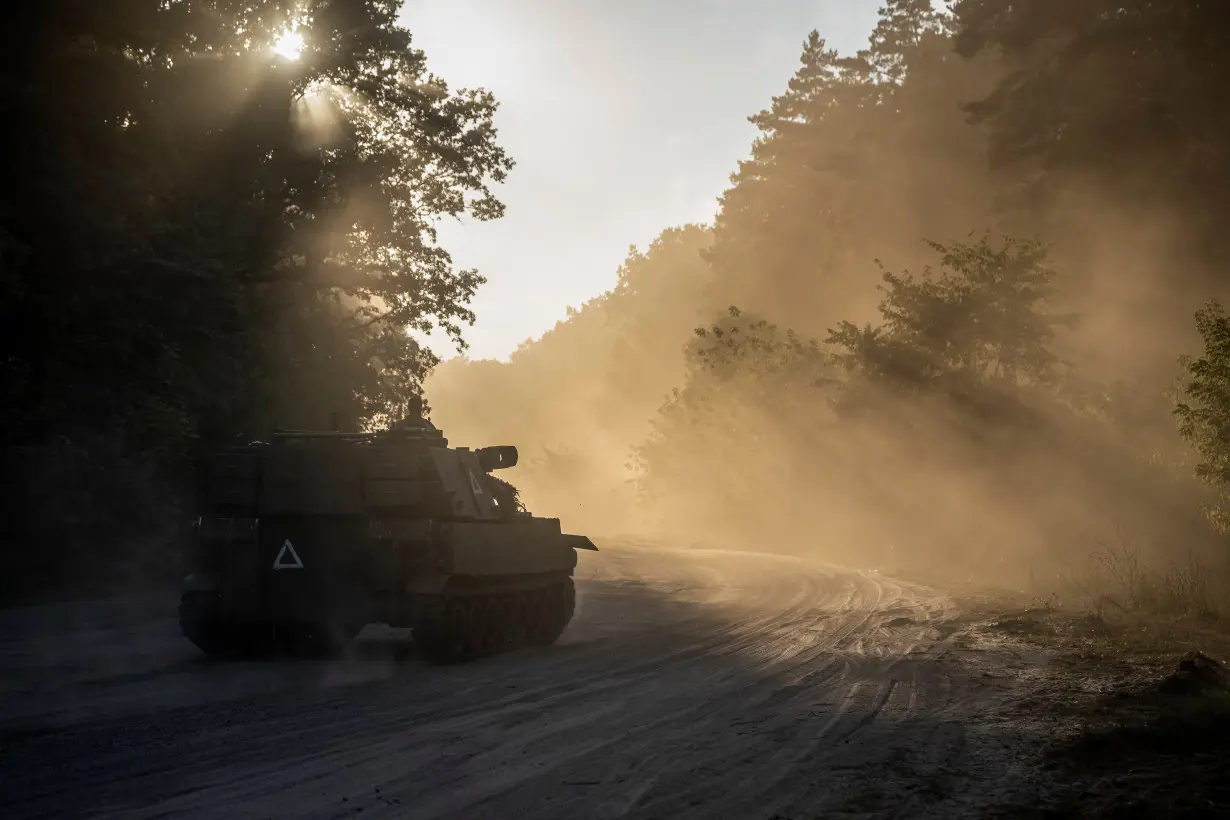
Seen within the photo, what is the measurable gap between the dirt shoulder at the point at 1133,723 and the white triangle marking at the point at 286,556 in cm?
737

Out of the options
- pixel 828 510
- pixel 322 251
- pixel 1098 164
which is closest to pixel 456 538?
pixel 322 251

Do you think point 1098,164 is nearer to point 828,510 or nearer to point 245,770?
point 828,510

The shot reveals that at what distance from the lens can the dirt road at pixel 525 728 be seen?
667 cm

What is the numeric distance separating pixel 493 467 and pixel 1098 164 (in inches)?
886

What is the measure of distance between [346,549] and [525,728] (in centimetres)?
476

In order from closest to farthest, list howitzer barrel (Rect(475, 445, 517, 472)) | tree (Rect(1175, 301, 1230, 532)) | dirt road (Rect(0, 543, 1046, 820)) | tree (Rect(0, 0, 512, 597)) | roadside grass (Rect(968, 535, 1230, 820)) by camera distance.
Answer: dirt road (Rect(0, 543, 1046, 820)) < roadside grass (Rect(968, 535, 1230, 820)) < howitzer barrel (Rect(475, 445, 517, 472)) < tree (Rect(1175, 301, 1230, 532)) < tree (Rect(0, 0, 512, 597))

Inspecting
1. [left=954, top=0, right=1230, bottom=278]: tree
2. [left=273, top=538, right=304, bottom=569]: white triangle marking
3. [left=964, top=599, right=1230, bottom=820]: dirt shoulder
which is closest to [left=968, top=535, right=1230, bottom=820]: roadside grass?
[left=964, top=599, right=1230, bottom=820]: dirt shoulder

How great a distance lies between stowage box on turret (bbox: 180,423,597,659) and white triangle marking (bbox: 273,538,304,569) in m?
0.01

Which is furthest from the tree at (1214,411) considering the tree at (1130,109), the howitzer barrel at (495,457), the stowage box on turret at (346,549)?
the tree at (1130,109)

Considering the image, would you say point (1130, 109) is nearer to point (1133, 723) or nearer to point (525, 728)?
point (1133, 723)

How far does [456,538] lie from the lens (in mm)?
12852

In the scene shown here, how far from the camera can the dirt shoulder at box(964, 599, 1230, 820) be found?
671 cm

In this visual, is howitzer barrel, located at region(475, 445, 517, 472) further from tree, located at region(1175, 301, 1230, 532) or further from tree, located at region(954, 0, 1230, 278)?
tree, located at region(954, 0, 1230, 278)

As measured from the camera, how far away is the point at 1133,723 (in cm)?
905
